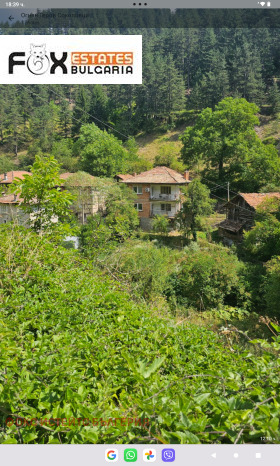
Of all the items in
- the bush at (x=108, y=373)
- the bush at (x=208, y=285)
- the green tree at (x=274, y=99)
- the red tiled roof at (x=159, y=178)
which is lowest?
the bush at (x=208, y=285)

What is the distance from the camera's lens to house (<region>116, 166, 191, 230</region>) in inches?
953

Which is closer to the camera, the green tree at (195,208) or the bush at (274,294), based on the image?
the bush at (274,294)

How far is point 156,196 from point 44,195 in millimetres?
20806

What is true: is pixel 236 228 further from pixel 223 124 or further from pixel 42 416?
pixel 42 416

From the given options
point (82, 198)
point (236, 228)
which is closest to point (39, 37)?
point (82, 198)

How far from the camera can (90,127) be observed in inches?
1539

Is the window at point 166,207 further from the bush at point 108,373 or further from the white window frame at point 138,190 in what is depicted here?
the bush at point 108,373

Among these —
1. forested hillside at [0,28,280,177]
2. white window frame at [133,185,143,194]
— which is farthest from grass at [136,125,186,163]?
white window frame at [133,185,143,194]

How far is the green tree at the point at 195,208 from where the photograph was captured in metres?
19.4
